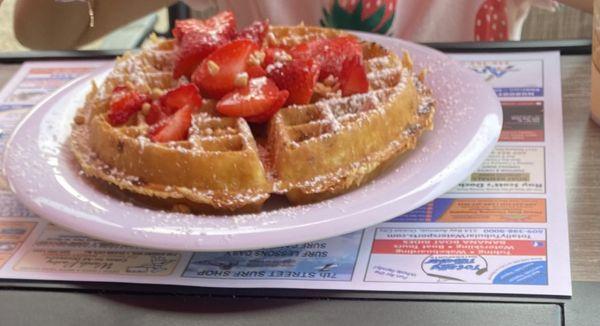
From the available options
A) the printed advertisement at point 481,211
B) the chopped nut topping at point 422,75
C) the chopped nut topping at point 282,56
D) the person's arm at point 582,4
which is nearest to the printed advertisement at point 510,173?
the printed advertisement at point 481,211

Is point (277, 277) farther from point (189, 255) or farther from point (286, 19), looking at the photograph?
point (286, 19)

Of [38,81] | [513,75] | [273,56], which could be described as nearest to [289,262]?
[273,56]

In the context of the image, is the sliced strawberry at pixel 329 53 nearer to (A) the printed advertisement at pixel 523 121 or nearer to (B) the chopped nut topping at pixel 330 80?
(B) the chopped nut topping at pixel 330 80

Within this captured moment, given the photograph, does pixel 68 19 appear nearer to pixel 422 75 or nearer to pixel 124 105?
pixel 124 105

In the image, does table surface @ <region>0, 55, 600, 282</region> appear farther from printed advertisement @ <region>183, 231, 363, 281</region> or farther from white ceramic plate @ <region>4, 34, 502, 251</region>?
printed advertisement @ <region>183, 231, 363, 281</region>

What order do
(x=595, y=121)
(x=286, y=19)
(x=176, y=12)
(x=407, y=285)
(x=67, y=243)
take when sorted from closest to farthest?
1. (x=407, y=285)
2. (x=67, y=243)
3. (x=595, y=121)
4. (x=286, y=19)
5. (x=176, y=12)

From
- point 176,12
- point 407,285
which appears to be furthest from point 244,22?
point 407,285
